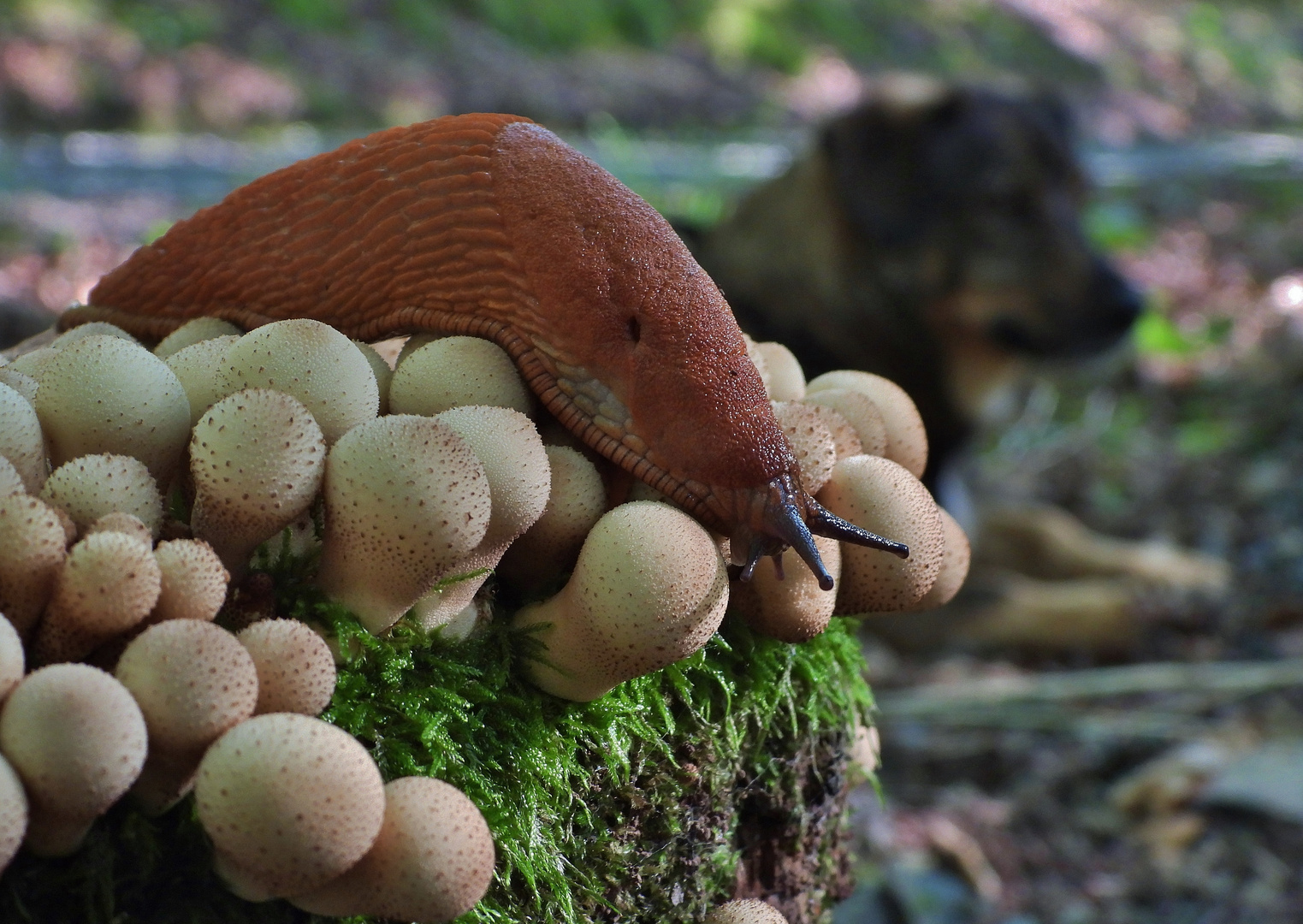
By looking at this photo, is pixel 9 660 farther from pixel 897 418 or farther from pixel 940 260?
pixel 940 260

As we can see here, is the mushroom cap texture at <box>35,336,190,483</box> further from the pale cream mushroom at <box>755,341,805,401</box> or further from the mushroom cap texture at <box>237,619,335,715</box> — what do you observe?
the pale cream mushroom at <box>755,341,805,401</box>

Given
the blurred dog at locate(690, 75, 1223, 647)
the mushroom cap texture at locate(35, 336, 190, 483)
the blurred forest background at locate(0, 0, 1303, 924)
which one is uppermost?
the mushroom cap texture at locate(35, 336, 190, 483)

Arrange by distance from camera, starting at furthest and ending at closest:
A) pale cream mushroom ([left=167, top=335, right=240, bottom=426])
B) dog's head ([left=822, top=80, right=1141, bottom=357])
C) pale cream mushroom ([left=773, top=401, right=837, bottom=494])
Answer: dog's head ([left=822, top=80, right=1141, bottom=357]) < pale cream mushroom ([left=773, top=401, right=837, bottom=494]) < pale cream mushroom ([left=167, top=335, right=240, bottom=426])

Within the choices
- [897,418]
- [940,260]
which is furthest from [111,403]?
[940,260]

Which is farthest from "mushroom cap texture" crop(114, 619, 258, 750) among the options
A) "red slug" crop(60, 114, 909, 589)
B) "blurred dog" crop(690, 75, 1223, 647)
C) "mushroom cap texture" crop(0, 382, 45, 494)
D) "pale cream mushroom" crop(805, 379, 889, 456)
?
"blurred dog" crop(690, 75, 1223, 647)

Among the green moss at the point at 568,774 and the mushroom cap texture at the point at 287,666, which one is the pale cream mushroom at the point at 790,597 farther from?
the mushroom cap texture at the point at 287,666

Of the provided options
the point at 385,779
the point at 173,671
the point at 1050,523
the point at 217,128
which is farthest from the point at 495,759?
the point at 217,128
